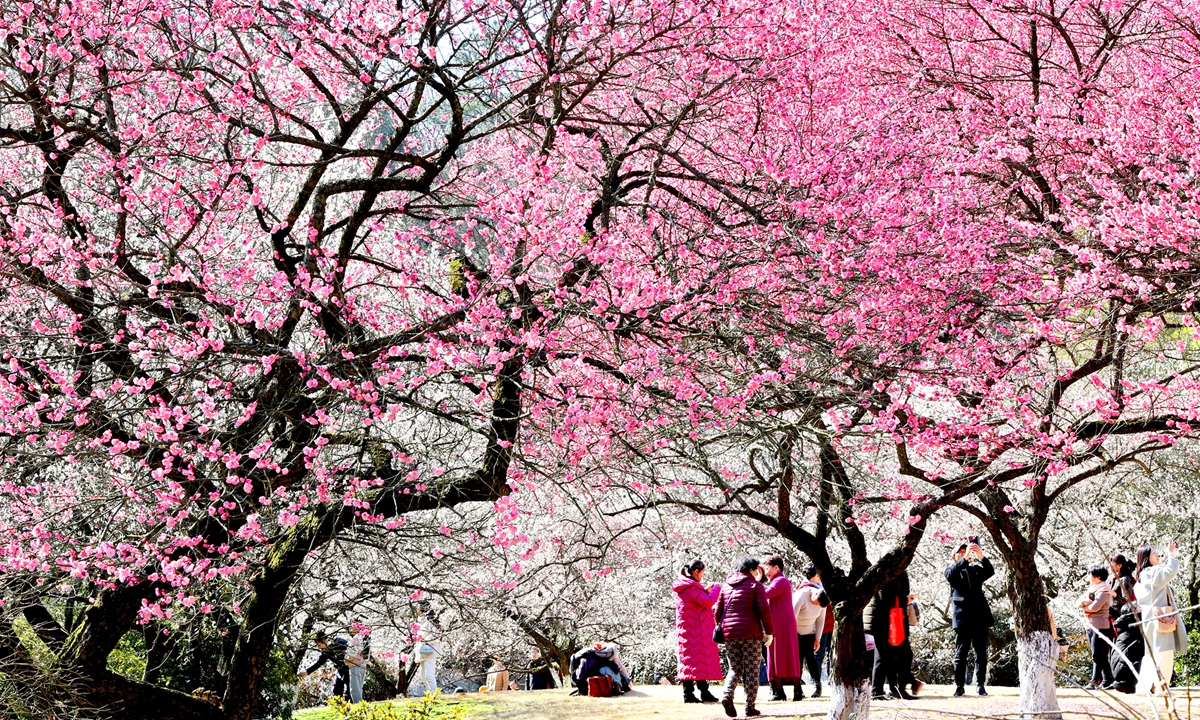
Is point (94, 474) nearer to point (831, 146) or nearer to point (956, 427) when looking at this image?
point (831, 146)

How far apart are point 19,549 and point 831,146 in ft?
19.1

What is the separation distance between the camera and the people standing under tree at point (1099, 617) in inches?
416

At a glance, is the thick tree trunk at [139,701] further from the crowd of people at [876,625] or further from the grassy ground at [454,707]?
the crowd of people at [876,625]

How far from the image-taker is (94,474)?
8461 millimetres

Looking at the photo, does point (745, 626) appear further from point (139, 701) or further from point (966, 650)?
point (139, 701)

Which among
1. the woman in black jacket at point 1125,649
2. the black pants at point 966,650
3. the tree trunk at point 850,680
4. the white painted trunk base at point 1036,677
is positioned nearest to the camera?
the white painted trunk base at point 1036,677

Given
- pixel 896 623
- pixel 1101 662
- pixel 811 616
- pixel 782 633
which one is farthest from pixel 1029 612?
pixel 811 616

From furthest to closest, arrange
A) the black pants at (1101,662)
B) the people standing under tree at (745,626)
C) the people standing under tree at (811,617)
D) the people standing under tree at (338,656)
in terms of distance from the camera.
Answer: the people standing under tree at (338,656)
the people standing under tree at (811,617)
the black pants at (1101,662)
the people standing under tree at (745,626)

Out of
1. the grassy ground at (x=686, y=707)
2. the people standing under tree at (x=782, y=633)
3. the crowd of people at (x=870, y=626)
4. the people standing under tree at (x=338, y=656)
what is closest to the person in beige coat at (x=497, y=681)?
the people standing under tree at (x=338, y=656)

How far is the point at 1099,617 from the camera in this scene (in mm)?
10898

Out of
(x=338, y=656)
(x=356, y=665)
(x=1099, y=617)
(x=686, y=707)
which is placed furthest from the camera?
(x=338, y=656)

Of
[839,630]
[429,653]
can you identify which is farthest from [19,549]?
[429,653]

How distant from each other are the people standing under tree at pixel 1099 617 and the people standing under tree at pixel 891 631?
5.51ft

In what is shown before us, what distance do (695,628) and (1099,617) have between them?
160 inches
